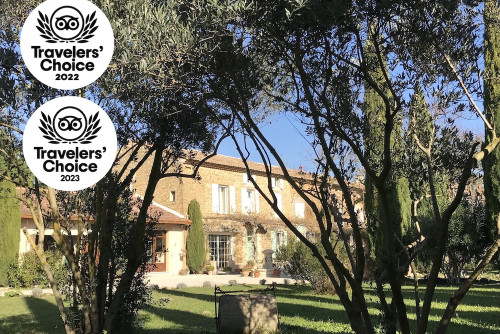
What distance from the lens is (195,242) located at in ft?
93.9

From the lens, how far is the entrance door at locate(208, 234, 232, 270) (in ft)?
101

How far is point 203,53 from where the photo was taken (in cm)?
454

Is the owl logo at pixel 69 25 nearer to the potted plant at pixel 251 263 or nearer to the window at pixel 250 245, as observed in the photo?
the potted plant at pixel 251 263

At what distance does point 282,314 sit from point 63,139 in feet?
26.3

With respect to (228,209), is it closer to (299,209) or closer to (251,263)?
(251,263)

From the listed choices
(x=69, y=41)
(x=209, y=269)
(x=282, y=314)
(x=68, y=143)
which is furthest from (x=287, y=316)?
(x=209, y=269)

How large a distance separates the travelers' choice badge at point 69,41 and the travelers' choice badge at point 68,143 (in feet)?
1.27

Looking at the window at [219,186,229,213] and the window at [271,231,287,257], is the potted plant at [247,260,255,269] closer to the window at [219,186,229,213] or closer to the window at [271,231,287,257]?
the window at [271,231,287,257]

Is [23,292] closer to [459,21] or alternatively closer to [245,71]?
[245,71]

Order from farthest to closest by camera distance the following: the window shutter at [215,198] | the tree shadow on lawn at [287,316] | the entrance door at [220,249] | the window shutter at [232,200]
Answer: the window shutter at [232,200] → the window shutter at [215,198] → the entrance door at [220,249] → the tree shadow on lawn at [287,316]

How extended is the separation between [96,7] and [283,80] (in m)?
2.25

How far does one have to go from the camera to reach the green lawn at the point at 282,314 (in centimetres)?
960

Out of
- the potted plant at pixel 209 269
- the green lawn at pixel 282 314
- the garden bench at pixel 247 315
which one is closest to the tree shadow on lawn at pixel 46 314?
the green lawn at pixel 282 314

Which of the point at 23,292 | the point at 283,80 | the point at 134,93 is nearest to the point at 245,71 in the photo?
the point at 283,80
